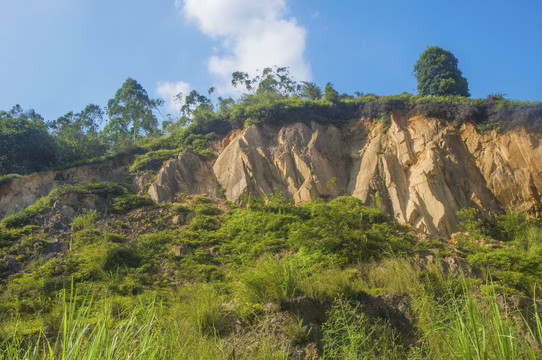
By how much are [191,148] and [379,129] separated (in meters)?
11.2

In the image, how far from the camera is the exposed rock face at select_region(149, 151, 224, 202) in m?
20.5

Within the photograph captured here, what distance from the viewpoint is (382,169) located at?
20750mm

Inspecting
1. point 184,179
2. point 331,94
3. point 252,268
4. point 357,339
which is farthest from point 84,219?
point 331,94

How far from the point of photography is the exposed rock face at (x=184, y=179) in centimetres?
2047

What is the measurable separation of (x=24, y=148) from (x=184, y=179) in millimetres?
Result: 10892

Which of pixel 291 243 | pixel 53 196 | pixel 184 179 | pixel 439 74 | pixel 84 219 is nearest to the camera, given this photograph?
pixel 291 243

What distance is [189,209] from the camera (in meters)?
17.0

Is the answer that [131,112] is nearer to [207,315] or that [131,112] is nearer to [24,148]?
[24,148]

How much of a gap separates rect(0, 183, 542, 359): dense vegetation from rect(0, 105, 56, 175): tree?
8826mm

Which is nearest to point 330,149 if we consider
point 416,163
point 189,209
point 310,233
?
point 416,163

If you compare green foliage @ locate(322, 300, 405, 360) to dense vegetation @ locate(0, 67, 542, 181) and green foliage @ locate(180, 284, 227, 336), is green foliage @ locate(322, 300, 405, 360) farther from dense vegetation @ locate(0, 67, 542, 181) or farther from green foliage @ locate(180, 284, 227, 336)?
dense vegetation @ locate(0, 67, 542, 181)

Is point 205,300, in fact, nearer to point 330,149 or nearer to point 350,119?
point 330,149

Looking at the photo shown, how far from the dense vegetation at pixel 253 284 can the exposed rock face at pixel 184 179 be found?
6.23ft

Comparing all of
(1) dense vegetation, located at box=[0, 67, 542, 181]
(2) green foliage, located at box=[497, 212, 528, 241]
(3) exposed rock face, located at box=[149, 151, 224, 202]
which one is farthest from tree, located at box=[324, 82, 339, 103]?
(2) green foliage, located at box=[497, 212, 528, 241]
